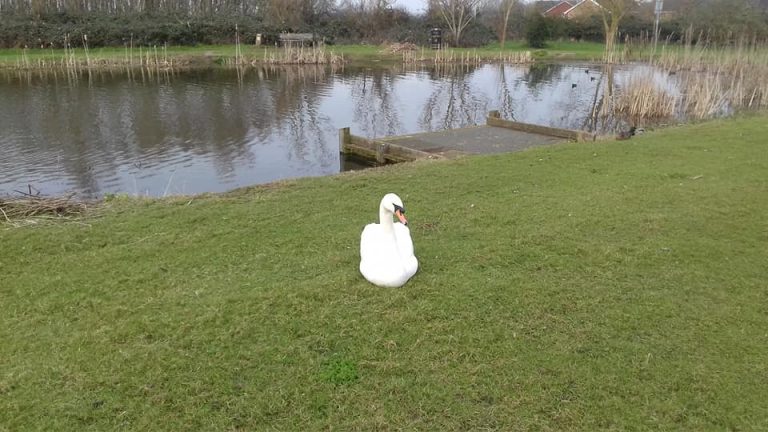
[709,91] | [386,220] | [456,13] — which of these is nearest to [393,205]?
[386,220]

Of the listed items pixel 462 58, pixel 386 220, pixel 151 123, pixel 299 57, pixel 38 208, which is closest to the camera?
pixel 386 220

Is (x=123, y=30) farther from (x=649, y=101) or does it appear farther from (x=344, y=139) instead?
(x=649, y=101)

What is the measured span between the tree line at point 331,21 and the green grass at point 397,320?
3381cm

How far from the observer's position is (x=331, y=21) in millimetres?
54375

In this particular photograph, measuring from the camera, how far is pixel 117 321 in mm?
4555

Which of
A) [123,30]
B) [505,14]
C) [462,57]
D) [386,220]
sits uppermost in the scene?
[505,14]

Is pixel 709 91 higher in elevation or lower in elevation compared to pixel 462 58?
lower

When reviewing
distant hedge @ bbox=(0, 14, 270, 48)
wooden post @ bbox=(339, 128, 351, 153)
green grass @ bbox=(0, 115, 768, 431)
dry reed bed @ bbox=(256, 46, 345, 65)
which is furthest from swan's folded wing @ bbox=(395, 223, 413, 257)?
distant hedge @ bbox=(0, 14, 270, 48)

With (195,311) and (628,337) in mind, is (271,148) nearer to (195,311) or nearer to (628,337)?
(195,311)

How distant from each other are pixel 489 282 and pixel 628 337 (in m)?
1.24

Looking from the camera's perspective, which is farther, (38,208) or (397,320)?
(38,208)

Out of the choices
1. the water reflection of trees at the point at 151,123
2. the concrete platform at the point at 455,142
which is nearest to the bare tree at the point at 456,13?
the water reflection of trees at the point at 151,123

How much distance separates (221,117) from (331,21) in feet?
125

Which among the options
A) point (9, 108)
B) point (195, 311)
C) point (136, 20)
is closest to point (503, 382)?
point (195, 311)
